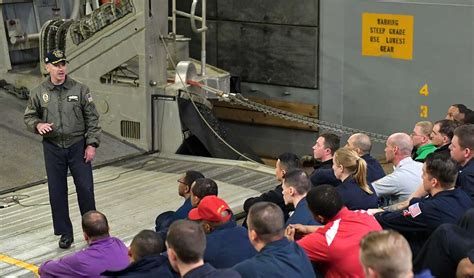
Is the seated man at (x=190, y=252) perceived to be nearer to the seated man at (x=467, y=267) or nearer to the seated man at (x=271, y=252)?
the seated man at (x=271, y=252)

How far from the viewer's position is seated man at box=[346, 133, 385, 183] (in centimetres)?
713

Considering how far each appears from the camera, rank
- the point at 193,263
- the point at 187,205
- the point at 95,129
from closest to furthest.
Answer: the point at 193,263 → the point at 187,205 → the point at 95,129

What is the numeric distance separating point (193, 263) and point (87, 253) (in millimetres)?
1339

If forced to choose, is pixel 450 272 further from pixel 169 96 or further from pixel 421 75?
pixel 421 75

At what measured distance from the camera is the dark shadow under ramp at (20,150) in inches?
373

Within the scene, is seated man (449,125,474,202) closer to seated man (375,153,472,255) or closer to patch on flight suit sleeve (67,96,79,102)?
seated man (375,153,472,255)

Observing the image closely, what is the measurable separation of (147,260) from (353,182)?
6.87 feet

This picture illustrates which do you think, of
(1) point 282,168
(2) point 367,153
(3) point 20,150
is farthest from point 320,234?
(3) point 20,150

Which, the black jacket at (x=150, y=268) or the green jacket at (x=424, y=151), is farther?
the green jacket at (x=424, y=151)

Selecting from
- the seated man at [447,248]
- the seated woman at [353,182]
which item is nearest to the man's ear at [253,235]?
the seated man at [447,248]

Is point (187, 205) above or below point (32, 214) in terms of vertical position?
above

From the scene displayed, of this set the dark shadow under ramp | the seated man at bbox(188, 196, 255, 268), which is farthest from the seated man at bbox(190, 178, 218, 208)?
the dark shadow under ramp

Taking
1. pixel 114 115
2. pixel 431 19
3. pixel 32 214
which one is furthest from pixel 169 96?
pixel 431 19

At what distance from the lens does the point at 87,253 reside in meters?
5.39
